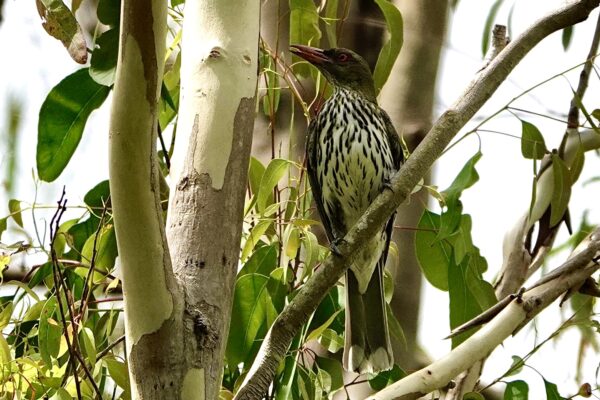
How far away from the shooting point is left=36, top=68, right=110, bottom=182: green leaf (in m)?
2.39

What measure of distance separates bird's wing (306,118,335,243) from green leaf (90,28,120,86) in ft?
3.54

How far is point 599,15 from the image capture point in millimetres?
2826

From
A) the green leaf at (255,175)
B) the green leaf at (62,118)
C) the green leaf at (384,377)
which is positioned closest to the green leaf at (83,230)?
the green leaf at (62,118)

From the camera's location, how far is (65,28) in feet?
6.46

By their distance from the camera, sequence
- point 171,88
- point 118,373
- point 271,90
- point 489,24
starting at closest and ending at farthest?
point 118,373 < point 271,90 < point 171,88 < point 489,24

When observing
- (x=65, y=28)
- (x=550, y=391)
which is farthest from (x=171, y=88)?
(x=550, y=391)

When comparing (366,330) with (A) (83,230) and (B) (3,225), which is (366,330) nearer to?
(A) (83,230)

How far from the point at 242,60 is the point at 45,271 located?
95 cm

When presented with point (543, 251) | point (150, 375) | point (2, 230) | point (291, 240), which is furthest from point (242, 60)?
point (543, 251)

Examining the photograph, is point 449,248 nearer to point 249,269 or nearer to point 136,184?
point 249,269

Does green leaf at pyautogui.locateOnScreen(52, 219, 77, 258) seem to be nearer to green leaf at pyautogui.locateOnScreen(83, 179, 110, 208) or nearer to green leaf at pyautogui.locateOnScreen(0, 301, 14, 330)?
green leaf at pyautogui.locateOnScreen(83, 179, 110, 208)

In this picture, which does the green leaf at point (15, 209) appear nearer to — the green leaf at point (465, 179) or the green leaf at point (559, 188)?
the green leaf at point (465, 179)

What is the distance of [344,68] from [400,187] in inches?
48.5

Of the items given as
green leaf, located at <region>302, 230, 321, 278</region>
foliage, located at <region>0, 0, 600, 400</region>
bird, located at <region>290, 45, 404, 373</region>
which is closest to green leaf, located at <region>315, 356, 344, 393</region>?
foliage, located at <region>0, 0, 600, 400</region>
